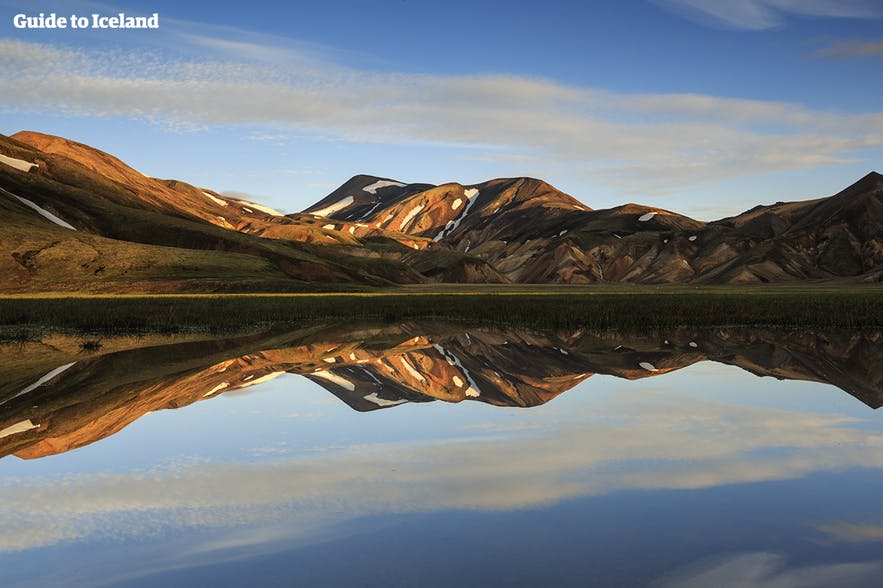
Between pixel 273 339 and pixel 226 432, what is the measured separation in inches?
1042

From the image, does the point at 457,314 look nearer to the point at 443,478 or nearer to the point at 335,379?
the point at 335,379

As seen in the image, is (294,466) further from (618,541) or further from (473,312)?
(473,312)

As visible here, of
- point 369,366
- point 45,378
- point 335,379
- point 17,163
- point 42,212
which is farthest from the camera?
point 17,163

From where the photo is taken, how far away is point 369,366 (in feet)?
105

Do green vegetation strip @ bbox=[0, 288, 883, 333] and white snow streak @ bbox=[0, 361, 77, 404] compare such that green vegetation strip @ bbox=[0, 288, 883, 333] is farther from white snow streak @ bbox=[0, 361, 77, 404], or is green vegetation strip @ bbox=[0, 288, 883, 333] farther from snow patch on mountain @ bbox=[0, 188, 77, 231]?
snow patch on mountain @ bbox=[0, 188, 77, 231]

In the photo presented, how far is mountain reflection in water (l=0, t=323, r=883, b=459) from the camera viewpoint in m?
22.3

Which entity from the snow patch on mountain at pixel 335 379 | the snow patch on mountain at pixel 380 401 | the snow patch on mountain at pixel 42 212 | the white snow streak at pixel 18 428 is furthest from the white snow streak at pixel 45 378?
the snow patch on mountain at pixel 42 212

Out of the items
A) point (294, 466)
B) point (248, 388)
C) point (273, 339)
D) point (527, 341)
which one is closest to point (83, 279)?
point (273, 339)

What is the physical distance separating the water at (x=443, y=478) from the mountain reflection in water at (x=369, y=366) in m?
0.21

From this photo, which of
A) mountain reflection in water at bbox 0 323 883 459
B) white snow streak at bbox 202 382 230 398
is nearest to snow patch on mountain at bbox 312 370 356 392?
mountain reflection in water at bbox 0 323 883 459

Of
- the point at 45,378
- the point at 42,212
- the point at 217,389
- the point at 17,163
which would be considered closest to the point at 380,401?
the point at 217,389

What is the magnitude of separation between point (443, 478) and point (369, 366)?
18.4m

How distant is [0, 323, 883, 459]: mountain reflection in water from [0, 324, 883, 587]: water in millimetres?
206

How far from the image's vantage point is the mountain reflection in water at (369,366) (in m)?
22.3
